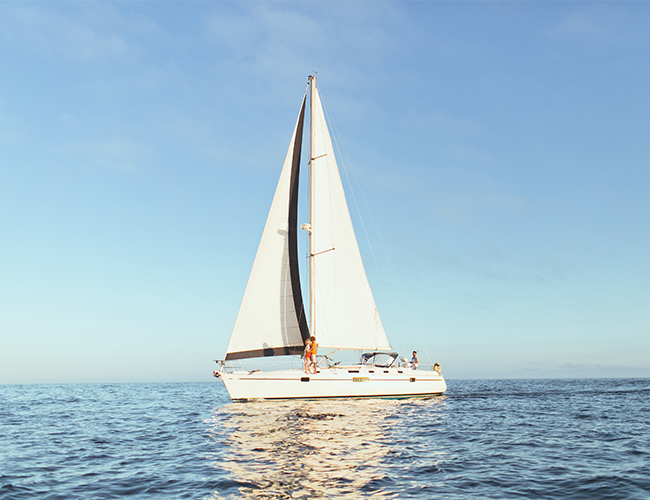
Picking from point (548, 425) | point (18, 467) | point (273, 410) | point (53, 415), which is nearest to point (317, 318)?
point (273, 410)

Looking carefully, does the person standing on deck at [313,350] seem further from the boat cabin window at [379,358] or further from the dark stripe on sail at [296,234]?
the boat cabin window at [379,358]

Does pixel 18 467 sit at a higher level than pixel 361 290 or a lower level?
lower

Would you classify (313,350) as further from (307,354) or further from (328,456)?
(328,456)

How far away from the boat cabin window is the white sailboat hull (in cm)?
122

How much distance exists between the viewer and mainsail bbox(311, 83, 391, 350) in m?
26.3

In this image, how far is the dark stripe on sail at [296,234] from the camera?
2592 cm

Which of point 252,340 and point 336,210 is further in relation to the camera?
point 336,210

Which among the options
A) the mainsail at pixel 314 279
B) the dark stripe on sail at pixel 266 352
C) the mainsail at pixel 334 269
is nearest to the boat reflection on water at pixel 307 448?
the dark stripe on sail at pixel 266 352

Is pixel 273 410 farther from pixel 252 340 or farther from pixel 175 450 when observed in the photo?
pixel 175 450

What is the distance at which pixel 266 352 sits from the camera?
81.5 feet

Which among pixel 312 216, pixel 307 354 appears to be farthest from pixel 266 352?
pixel 312 216

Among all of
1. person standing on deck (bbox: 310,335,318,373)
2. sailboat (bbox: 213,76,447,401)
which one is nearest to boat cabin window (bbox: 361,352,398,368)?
sailboat (bbox: 213,76,447,401)

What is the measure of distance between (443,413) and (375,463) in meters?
11.3

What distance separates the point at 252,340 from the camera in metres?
24.7
